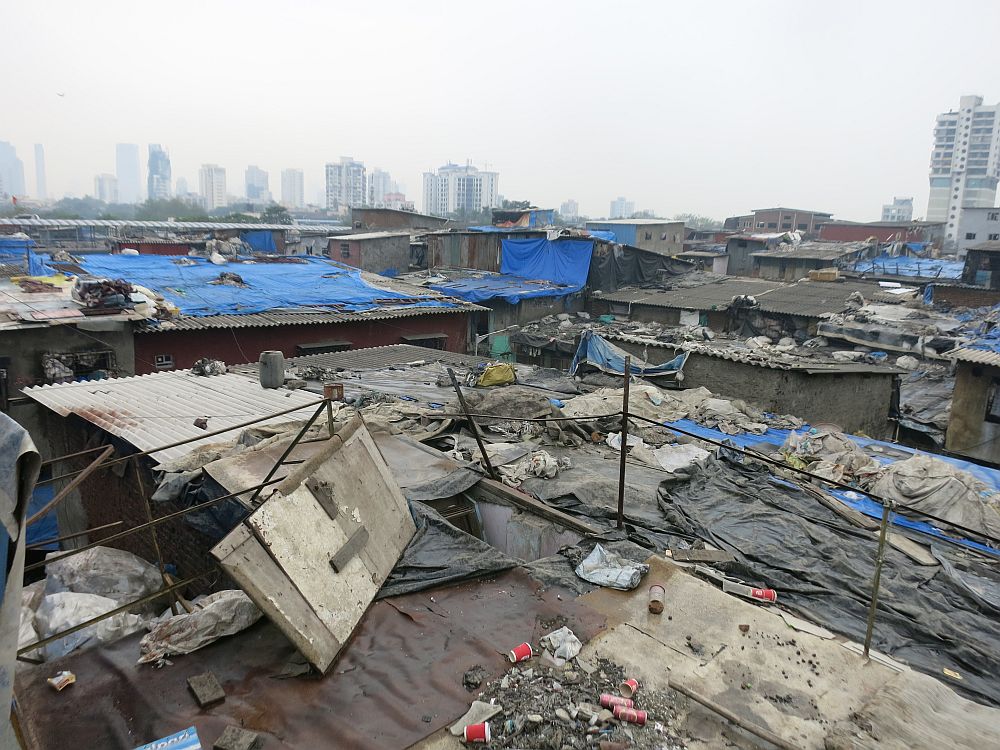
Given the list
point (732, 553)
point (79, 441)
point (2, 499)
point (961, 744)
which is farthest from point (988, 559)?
point (79, 441)

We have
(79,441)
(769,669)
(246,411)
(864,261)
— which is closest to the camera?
(769,669)

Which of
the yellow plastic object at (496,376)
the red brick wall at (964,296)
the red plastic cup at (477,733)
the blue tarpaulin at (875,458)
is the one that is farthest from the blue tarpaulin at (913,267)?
the red plastic cup at (477,733)

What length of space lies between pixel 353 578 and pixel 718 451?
19.5 feet

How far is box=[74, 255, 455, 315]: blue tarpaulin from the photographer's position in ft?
67.4

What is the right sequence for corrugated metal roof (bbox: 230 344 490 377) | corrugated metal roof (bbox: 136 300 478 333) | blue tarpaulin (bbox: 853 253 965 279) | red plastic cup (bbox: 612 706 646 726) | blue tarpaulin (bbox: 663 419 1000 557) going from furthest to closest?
blue tarpaulin (bbox: 853 253 965 279) < corrugated metal roof (bbox: 136 300 478 333) < corrugated metal roof (bbox: 230 344 490 377) < blue tarpaulin (bbox: 663 419 1000 557) < red plastic cup (bbox: 612 706 646 726)

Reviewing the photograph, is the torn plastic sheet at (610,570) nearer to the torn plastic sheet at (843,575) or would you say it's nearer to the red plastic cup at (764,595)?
the red plastic cup at (764,595)

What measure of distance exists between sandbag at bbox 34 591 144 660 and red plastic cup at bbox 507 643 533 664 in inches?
119

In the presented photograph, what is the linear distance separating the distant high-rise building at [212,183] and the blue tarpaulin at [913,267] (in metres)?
167

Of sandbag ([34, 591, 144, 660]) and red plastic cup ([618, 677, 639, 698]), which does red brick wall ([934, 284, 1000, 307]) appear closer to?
red plastic cup ([618, 677, 639, 698])

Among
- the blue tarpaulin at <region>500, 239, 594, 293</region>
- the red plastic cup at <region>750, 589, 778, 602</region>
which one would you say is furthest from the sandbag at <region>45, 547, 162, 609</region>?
the blue tarpaulin at <region>500, 239, 594, 293</region>

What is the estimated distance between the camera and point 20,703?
422 cm

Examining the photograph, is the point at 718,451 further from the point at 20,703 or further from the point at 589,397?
the point at 20,703

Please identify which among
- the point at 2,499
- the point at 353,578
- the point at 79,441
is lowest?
the point at 79,441

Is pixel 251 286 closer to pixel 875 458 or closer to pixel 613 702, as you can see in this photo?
pixel 875 458
